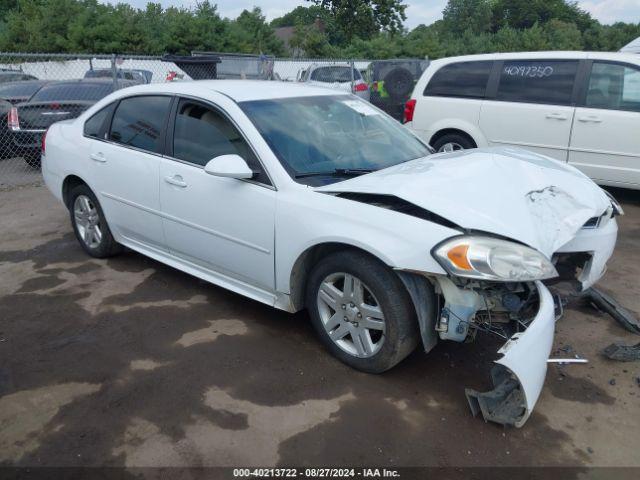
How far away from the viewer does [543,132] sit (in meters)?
6.97

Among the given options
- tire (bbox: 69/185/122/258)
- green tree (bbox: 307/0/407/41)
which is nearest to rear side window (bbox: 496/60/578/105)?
tire (bbox: 69/185/122/258)

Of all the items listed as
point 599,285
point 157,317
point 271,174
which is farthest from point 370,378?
point 599,285

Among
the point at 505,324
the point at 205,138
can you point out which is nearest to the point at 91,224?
the point at 205,138

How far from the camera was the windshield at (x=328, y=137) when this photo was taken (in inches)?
142

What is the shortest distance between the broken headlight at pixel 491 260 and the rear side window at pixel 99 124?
10.9 feet

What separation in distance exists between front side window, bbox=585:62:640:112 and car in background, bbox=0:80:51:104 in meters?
10.9

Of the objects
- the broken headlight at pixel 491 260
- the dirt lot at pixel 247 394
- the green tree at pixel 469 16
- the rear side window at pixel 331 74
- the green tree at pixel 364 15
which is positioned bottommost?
the dirt lot at pixel 247 394

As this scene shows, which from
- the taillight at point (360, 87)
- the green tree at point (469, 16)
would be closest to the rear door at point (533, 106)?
the taillight at point (360, 87)

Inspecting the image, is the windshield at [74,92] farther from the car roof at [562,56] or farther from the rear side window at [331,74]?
the rear side window at [331,74]

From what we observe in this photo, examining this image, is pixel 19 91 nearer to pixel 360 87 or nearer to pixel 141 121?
pixel 360 87

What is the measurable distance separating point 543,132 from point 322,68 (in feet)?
35.4

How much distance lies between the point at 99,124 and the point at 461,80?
4926mm

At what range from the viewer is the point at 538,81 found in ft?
23.2

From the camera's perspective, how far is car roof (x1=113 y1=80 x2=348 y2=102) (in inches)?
157
